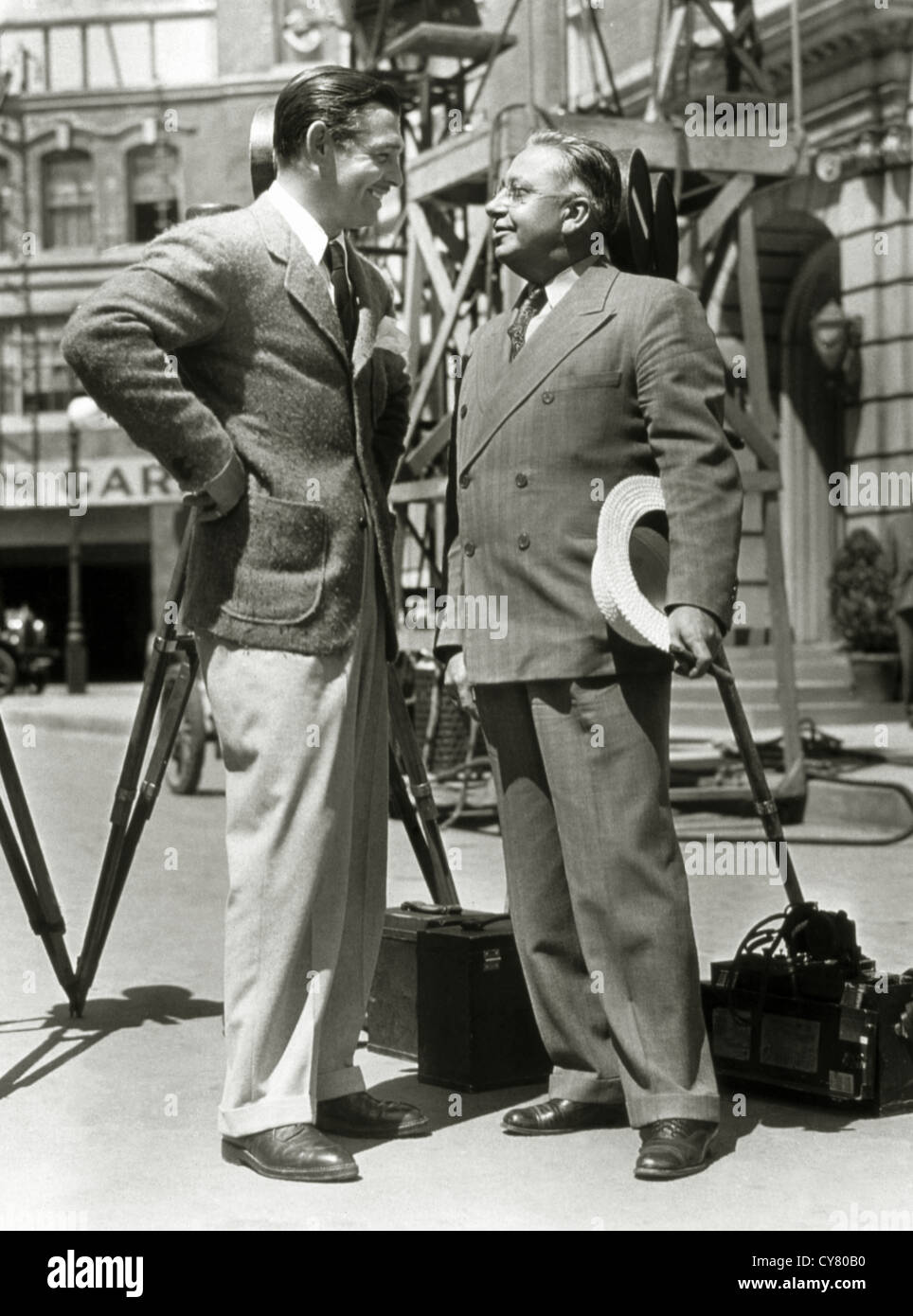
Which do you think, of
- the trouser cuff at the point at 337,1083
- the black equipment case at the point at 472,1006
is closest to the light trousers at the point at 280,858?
the trouser cuff at the point at 337,1083

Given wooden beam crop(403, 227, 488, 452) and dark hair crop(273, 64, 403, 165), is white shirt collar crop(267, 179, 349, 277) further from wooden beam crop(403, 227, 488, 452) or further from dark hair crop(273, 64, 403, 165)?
wooden beam crop(403, 227, 488, 452)

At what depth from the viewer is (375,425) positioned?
→ 4.67m

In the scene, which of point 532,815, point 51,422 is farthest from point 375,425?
point 51,422

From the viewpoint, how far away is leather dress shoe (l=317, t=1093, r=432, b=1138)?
14.9 ft

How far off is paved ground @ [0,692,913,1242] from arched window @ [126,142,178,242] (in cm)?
3405

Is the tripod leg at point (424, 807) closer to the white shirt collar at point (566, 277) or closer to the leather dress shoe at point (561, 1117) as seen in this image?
the leather dress shoe at point (561, 1117)

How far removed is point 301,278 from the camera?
14.2ft

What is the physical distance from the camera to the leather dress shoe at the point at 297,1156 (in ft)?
13.5

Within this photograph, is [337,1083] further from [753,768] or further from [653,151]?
[653,151]

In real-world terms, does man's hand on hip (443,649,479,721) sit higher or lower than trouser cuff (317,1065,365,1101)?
higher

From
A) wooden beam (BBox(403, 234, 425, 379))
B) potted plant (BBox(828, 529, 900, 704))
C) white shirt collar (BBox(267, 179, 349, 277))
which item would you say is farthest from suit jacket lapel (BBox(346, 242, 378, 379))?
potted plant (BBox(828, 529, 900, 704))

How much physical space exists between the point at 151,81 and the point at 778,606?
→ 103 feet
